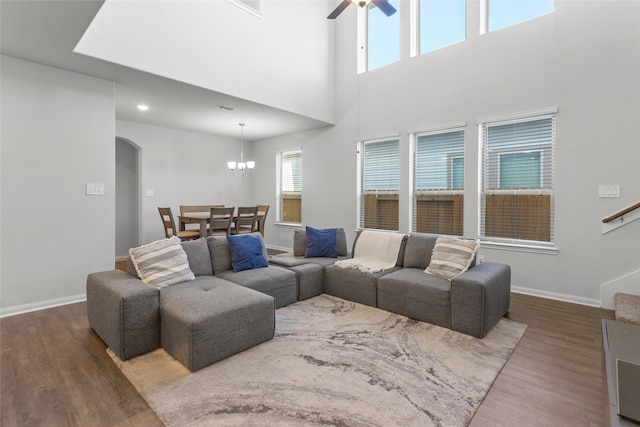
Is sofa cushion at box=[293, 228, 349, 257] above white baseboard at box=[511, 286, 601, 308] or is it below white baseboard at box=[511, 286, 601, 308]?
above

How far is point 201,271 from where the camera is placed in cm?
314

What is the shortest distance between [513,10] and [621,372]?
4.59m

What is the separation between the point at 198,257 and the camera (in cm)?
315

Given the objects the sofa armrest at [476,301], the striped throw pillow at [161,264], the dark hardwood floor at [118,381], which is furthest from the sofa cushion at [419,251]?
the striped throw pillow at [161,264]

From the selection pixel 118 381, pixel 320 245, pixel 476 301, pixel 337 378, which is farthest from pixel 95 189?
pixel 476 301

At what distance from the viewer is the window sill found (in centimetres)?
379

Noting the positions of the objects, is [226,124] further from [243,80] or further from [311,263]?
[311,263]

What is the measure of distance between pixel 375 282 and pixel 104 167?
3.47 meters

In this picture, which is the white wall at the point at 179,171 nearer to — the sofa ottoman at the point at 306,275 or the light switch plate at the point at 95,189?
the light switch plate at the point at 95,189

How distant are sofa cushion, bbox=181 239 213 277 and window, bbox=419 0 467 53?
4433mm

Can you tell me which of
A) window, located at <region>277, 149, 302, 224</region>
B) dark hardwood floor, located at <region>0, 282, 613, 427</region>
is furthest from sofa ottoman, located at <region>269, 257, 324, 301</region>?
window, located at <region>277, 149, 302, 224</region>

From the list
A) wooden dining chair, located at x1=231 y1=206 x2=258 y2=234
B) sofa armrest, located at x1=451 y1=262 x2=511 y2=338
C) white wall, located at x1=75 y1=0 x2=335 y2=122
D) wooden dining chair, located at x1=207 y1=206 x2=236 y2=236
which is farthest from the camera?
wooden dining chair, located at x1=231 y1=206 x2=258 y2=234

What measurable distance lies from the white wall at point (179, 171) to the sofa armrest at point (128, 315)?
3815 millimetres

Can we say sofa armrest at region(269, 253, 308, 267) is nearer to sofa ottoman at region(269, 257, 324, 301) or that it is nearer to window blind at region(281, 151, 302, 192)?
sofa ottoman at region(269, 257, 324, 301)
